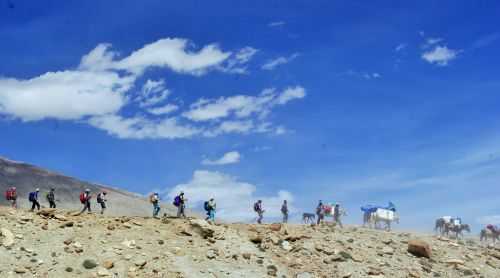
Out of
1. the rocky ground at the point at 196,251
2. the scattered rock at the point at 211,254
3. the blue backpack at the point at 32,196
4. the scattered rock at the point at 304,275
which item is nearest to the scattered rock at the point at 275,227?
the rocky ground at the point at 196,251

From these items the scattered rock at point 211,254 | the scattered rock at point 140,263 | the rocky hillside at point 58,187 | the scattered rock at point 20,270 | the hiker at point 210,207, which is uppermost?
the rocky hillside at point 58,187

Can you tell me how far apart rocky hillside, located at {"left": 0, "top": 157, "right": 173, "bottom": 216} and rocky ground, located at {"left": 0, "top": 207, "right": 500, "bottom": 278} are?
43409 millimetres

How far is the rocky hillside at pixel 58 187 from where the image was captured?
76.8 meters

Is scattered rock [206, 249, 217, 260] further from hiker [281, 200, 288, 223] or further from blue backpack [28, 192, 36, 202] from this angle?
hiker [281, 200, 288, 223]

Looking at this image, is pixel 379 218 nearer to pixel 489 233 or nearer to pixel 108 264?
pixel 489 233

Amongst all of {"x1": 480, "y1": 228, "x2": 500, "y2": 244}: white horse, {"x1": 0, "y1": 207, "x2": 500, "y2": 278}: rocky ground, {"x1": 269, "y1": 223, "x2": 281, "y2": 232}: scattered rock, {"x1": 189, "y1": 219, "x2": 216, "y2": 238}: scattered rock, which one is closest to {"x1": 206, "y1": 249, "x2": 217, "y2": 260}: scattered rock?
{"x1": 0, "y1": 207, "x2": 500, "y2": 278}: rocky ground

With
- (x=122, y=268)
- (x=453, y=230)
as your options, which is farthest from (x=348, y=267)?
(x=453, y=230)

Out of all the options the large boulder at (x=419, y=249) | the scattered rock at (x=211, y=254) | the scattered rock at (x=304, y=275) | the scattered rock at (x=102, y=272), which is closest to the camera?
the scattered rock at (x=102, y=272)

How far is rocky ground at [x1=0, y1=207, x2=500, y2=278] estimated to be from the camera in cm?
2684

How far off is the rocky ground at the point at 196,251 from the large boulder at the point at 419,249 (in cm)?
6

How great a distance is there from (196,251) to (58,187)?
2342 inches

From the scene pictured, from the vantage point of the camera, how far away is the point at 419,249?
35.8 metres

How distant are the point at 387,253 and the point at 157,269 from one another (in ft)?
46.8

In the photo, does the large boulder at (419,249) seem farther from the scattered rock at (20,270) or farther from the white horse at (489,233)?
the scattered rock at (20,270)
